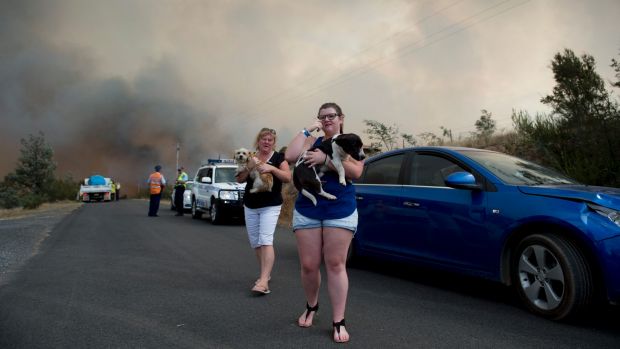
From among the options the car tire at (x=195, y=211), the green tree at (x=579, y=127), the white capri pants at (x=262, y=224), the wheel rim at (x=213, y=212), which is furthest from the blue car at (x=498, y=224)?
the car tire at (x=195, y=211)

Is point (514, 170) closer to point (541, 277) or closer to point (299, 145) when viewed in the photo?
point (541, 277)

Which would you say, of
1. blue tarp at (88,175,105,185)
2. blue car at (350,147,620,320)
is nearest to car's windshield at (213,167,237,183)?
blue car at (350,147,620,320)

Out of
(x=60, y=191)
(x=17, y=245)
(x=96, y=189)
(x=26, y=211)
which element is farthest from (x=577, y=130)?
(x=60, y=191)

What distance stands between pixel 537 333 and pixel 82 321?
3.70 meters

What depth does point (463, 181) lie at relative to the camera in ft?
15.9

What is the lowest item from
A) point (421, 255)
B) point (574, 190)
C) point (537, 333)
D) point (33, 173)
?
point (537, 333)

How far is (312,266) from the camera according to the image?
12.5ft

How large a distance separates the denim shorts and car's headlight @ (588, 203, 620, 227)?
6.63 feet

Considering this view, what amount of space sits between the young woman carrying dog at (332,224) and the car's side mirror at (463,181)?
1613 millimetres

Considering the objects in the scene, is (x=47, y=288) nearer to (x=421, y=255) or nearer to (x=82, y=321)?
(x=82, y=321)

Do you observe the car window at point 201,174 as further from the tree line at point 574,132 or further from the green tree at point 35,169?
the green tree at point 35,169

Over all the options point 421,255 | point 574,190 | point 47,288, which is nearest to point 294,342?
point 421,255

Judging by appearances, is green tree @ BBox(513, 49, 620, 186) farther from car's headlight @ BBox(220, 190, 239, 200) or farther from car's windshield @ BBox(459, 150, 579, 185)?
car's headlight @ BBox(220, 190, 239, 200)

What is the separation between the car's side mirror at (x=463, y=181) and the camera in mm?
4844
